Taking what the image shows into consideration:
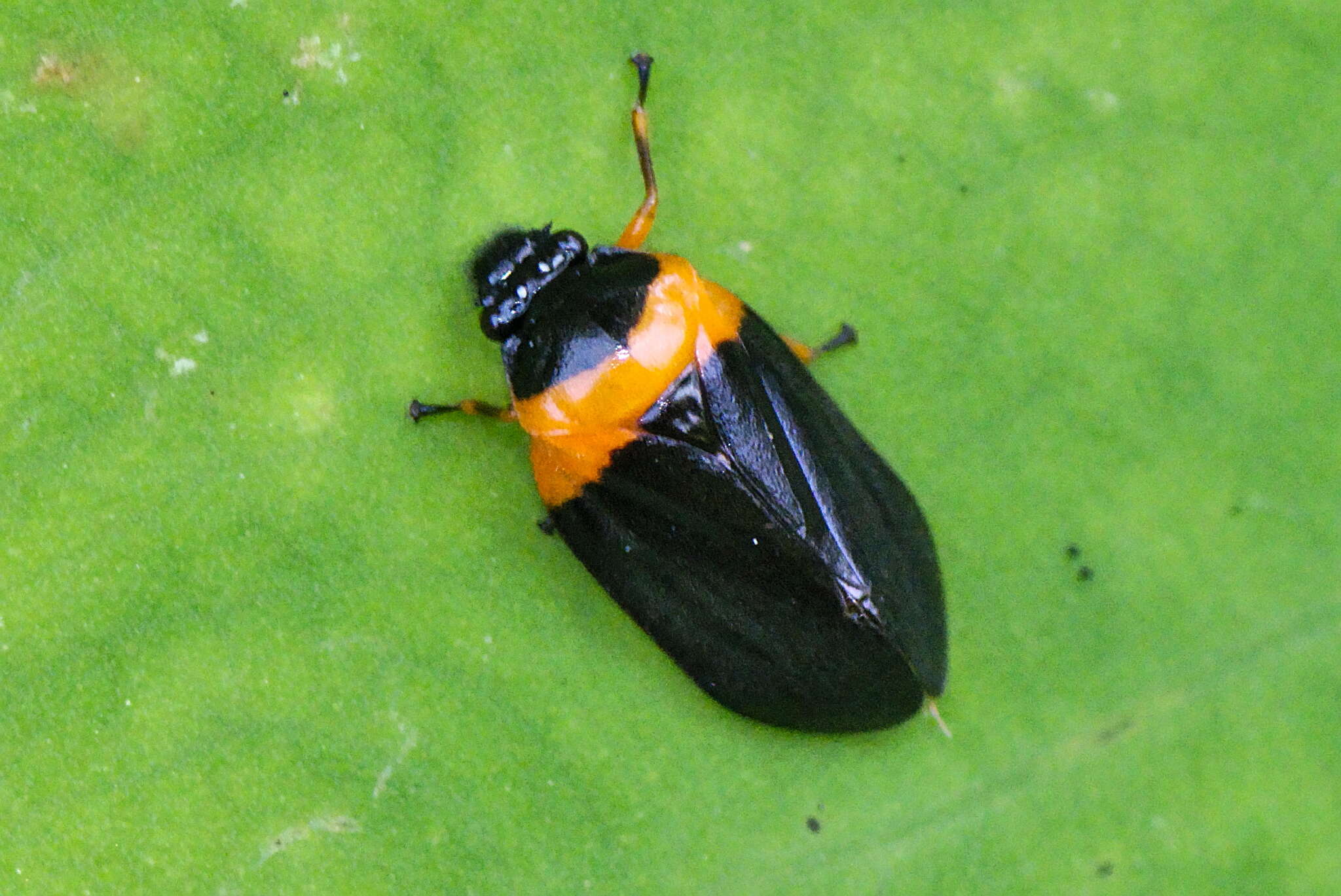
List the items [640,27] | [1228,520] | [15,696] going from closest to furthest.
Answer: [15,696]
[640,27]
[1228,520]

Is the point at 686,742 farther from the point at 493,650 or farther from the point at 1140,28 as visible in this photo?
the point at 1140,28

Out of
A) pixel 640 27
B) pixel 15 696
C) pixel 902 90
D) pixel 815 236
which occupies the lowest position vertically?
pixel 15 696

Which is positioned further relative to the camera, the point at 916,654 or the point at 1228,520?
the point at 1228,520

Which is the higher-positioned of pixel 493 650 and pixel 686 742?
pixel 493 650

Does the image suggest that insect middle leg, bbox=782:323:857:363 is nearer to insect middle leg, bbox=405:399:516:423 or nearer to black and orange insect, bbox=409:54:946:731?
black and orange insect, bbox=409:54:946:731

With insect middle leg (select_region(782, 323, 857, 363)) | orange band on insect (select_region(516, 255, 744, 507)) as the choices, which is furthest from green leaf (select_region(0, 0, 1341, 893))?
orange band on insect (select_region(516, 255, 744, 507))

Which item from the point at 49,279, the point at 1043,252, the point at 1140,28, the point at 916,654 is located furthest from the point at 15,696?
the point at 1140,28

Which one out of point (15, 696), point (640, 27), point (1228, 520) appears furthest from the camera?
point (1228, 520)
